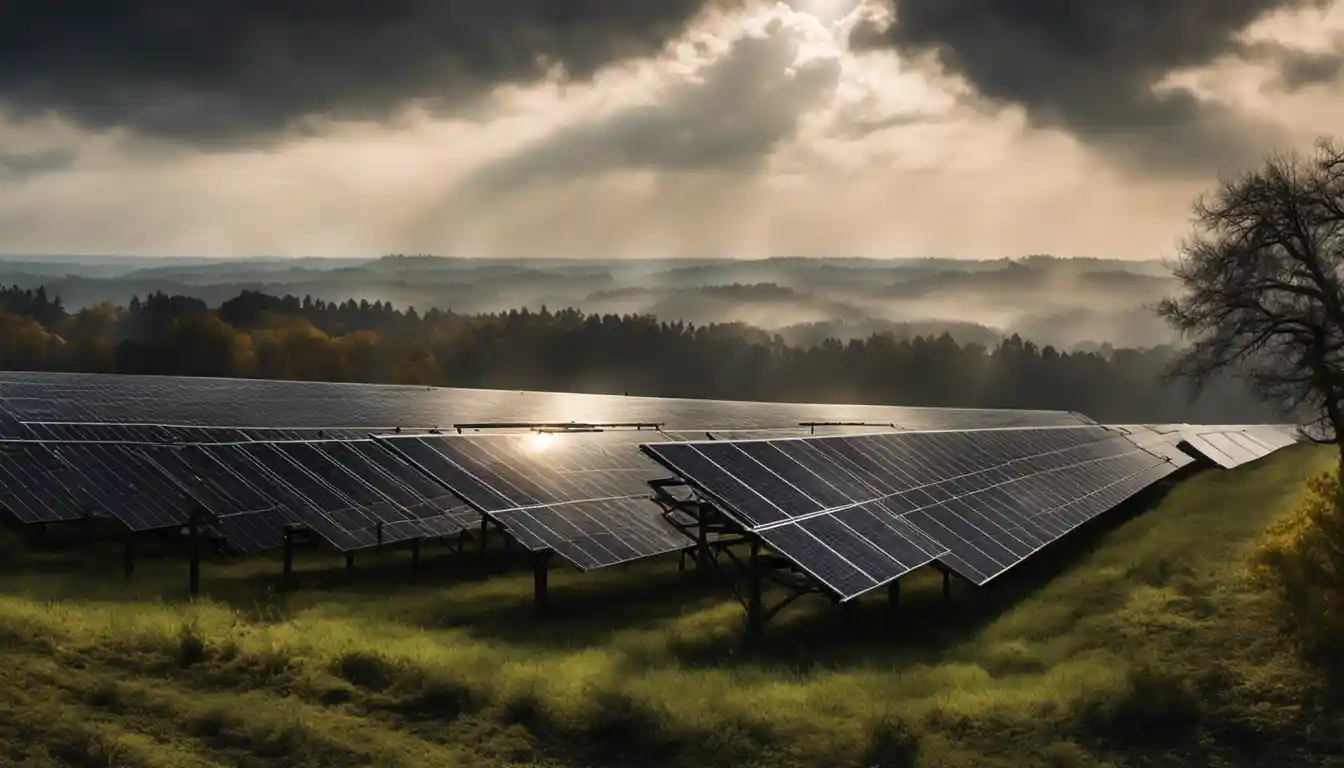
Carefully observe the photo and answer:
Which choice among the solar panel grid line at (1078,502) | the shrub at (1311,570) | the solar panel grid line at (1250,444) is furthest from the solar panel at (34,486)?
the solar panel grid line at (1250,444)

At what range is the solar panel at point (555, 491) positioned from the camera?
90.7 ft

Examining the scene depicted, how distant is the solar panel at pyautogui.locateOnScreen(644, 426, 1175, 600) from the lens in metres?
22.1

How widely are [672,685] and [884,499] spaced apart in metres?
11.3

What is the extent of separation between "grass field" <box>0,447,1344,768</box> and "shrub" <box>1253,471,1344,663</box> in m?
0.54

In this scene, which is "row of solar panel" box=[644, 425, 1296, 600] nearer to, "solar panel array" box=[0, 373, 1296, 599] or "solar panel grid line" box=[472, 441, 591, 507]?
"solar panel array" box=[0, 373, 1296, 599]

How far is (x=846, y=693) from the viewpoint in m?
16.8

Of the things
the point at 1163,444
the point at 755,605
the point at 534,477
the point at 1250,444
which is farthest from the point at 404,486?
the point at 1250,444

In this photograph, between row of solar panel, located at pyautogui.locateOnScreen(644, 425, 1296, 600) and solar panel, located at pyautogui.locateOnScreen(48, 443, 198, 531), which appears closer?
row of solar panel, located at pyautogui.locateOnScreen(644, 425, 1296, 600)

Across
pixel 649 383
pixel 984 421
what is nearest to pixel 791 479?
pixel 984 421

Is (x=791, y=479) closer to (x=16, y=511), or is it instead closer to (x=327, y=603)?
(x=327, y=603)

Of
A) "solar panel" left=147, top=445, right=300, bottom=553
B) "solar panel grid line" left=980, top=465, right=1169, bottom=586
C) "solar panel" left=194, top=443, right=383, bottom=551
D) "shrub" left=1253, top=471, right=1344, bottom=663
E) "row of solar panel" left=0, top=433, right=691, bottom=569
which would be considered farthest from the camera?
"solar panel" left=194, top=443, right=383, bottom=551

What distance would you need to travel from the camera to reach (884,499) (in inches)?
1066

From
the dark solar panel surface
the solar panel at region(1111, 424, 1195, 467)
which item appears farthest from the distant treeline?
the solar panel at region(1111, 424, 1195, 467)

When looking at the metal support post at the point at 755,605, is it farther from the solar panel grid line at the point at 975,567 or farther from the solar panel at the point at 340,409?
the solar panel at the point at 340,409
